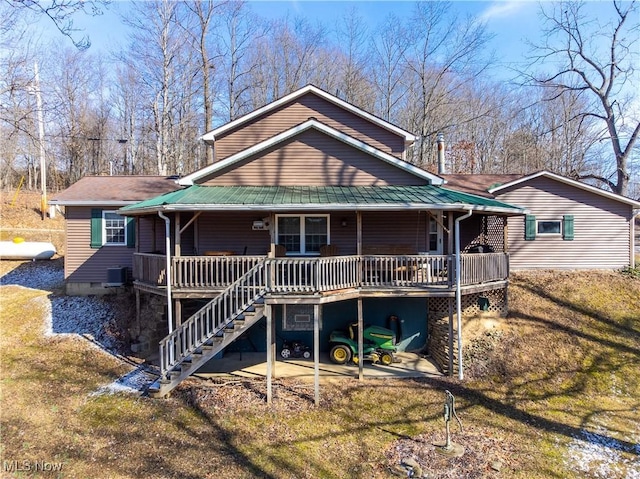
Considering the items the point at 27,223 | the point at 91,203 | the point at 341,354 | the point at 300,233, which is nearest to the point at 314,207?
the point at 300,233

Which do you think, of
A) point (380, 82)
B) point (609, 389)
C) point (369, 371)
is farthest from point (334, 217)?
point (380, 82)

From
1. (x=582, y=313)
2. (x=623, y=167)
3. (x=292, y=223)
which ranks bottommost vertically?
(x=582, y=313)

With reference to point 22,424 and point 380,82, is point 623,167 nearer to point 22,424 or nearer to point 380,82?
point 380,82

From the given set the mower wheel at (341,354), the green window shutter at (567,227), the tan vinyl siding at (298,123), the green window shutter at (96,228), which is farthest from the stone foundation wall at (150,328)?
the green window shutter at (567,227)

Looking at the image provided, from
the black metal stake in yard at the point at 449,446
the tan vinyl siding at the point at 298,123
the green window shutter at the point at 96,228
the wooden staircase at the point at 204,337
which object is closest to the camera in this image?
the black metal stake in yard at the point at 449,446

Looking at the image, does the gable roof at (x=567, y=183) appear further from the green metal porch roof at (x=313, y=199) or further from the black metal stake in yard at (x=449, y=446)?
the black metal stake in yard at (x=449, y=446)
